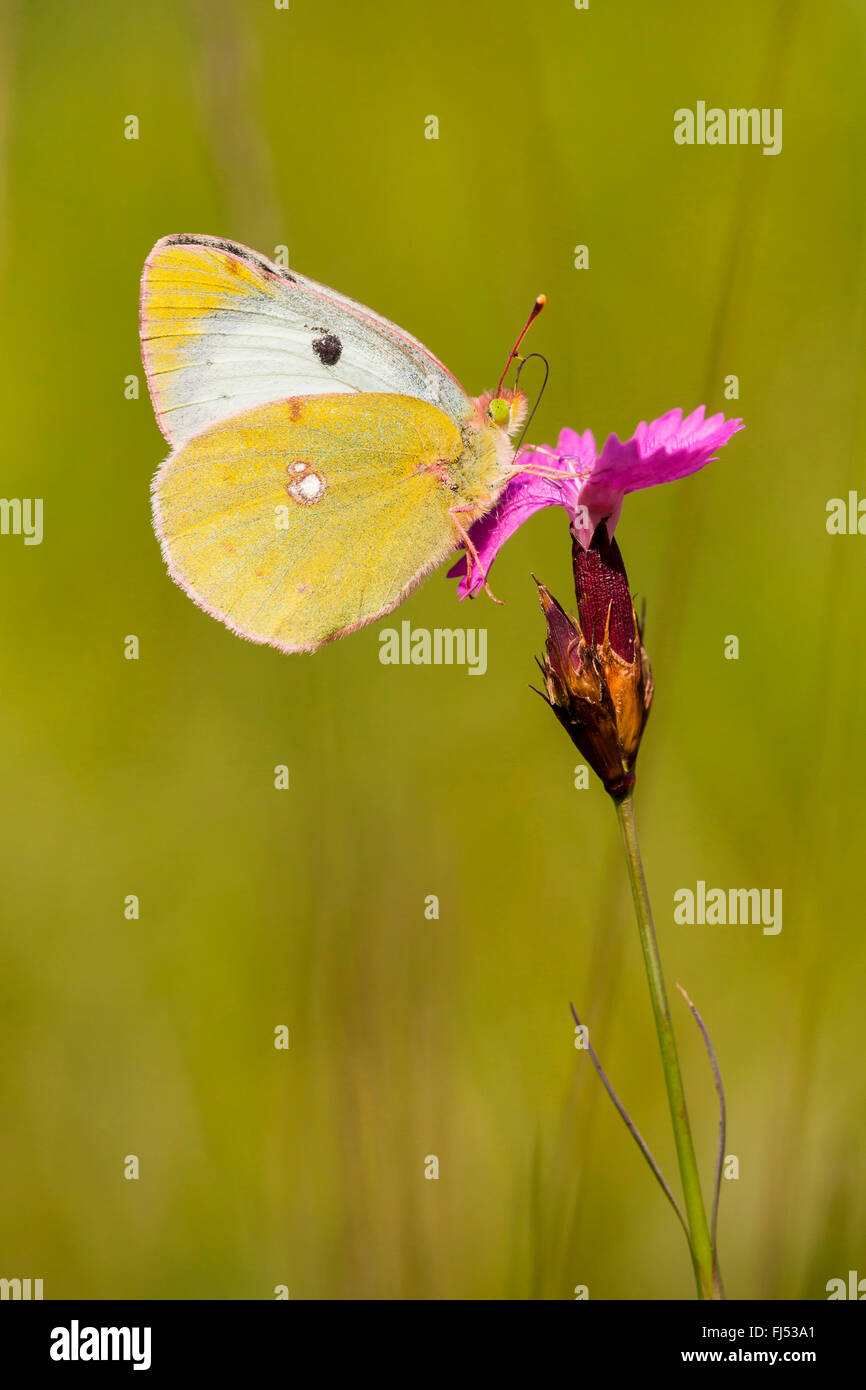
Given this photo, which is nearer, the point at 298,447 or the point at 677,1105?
the point at 677,1105

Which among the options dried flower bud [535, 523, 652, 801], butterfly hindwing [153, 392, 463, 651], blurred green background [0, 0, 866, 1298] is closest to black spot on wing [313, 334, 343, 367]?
butterfly hindwing [153, 392, 463, 651]

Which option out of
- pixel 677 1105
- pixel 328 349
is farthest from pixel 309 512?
pixel 677 1105

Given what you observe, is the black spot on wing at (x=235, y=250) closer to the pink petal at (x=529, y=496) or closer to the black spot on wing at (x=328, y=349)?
the black spot on wing at (x=328, y=349)

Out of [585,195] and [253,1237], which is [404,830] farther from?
[585,195]

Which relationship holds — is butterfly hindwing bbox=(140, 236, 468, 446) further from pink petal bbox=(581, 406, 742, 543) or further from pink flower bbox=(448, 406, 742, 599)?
pink petal bbox=(581, 406, 742, 543)

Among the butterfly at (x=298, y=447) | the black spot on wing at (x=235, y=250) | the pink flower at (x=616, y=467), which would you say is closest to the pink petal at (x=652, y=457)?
the pink flower at (x=616, y=467)

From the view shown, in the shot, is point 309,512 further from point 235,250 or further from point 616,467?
point 616,467
